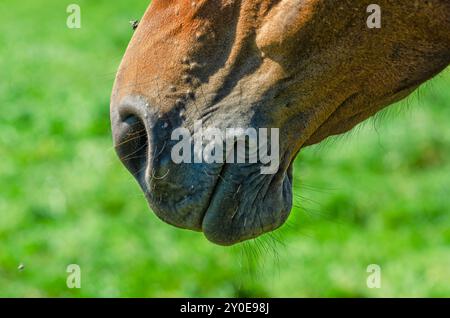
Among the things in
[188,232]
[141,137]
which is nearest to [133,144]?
[141,137]

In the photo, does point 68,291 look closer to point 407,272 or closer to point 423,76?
point 407,272

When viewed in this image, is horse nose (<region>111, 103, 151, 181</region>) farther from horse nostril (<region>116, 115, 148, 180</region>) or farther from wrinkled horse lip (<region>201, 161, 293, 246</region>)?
wrinkled horse lip (<region>201, 161, 293, 246</region>)

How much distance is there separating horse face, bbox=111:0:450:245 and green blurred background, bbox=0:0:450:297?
143 centimetres

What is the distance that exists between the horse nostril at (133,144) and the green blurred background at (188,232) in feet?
4.45

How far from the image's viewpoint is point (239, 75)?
262cm

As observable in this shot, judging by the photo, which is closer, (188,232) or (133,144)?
(133,144)

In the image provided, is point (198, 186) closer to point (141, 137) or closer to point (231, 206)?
point (231, 206)

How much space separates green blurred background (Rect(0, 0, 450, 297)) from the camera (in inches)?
209

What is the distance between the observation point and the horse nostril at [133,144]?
262cm

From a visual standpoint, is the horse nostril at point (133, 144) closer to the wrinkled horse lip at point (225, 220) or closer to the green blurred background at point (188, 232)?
the wrinkled horse lip at point (225, 220)

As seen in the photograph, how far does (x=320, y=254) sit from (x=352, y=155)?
157cm

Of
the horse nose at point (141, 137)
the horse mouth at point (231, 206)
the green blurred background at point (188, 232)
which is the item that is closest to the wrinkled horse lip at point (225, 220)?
the horse mouth at point (231, 206)

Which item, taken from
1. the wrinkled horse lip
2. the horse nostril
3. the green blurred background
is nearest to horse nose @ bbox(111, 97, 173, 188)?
the horse nostril

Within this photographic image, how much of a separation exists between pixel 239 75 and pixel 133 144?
35cm
